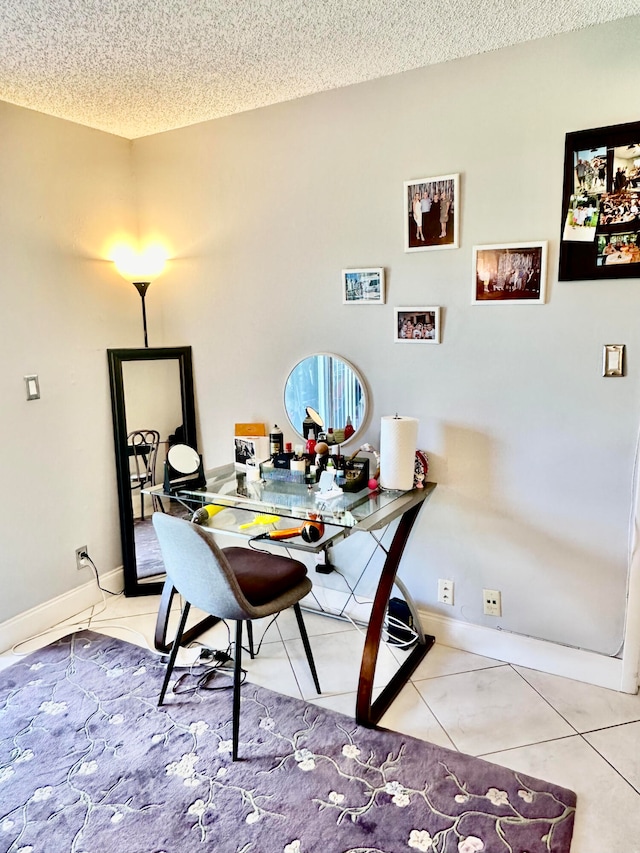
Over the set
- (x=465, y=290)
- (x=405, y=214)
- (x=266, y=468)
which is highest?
(x=405, y=214)

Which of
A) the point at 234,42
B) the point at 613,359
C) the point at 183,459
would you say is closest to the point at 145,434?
the point at 183,459

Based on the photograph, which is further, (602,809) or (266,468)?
(266,468)

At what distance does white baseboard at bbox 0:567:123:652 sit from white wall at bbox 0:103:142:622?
0.13 feet

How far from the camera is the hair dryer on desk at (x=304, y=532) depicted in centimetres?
197

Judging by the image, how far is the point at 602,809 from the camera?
1.66 meters

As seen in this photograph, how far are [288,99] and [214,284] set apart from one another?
89 centimetres

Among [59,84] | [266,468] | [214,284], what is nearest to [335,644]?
[266,468]

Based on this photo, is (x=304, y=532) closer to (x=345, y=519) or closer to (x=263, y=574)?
(x=345, y=519)

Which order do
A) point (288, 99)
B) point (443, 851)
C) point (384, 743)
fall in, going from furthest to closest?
point (288, 99) → point (384, 743) → point (443, 851)

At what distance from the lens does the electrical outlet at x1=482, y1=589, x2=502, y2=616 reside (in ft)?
7.80

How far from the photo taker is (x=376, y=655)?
2021 mm

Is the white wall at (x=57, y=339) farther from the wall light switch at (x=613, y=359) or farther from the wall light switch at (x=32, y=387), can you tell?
the wall light switch at (x=613, y=359)

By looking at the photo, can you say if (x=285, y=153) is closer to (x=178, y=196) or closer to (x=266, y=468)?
(x=178, y=196)

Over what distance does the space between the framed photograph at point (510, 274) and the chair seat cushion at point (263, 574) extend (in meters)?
1.24
